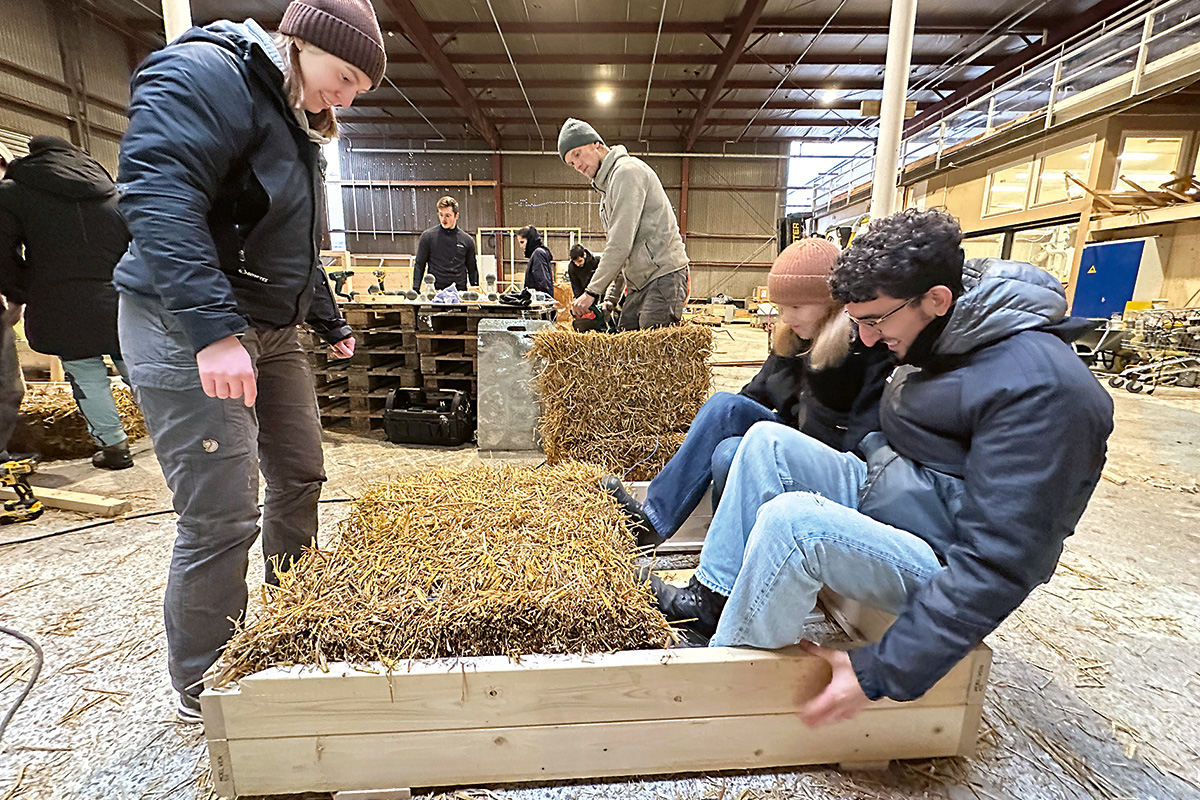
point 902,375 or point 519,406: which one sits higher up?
point 902,375

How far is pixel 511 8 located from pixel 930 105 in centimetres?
1094

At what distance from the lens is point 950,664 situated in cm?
100

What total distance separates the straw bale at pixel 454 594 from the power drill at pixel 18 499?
2178 mm

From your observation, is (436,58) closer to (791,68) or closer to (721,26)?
(721,26)

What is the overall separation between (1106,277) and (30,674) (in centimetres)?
1183

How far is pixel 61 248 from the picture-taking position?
2.65 meters

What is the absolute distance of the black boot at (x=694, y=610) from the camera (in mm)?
1378

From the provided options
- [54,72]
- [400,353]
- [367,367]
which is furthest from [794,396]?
[54,72]

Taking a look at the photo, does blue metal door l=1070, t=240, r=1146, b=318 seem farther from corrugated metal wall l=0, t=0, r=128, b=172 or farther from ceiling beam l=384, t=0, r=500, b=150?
corrugated metal wall l=0, t=0, r=128, b=172

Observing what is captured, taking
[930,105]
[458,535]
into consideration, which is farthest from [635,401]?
[930,105]

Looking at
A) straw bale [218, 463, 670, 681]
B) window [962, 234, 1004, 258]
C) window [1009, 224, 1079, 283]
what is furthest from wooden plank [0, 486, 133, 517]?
window [962, 234, 1004, 258]

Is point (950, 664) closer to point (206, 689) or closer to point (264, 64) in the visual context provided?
point (206, 689)

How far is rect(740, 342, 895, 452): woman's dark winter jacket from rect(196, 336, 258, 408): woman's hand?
1495 mm

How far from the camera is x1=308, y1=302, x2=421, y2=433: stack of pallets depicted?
3.98 metres
